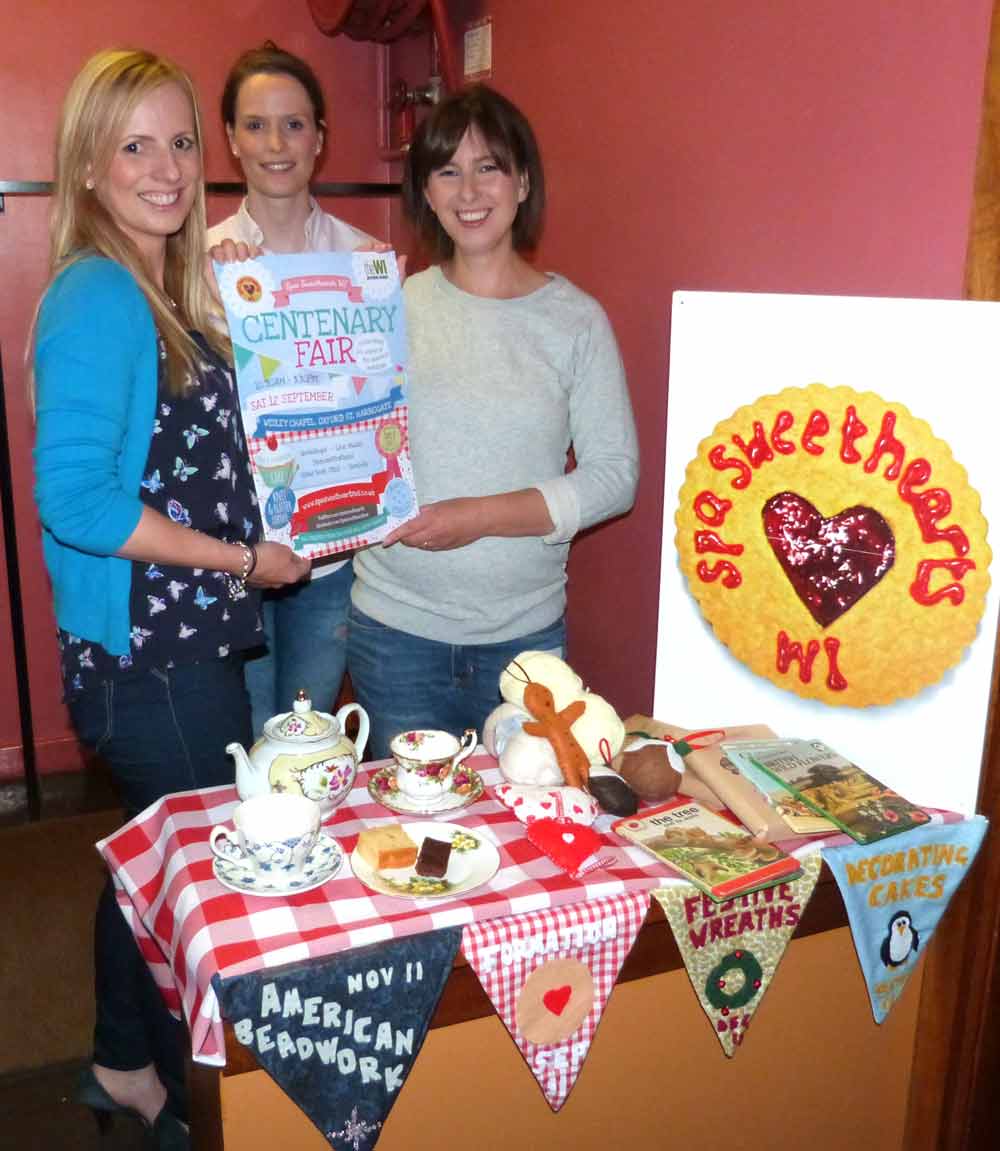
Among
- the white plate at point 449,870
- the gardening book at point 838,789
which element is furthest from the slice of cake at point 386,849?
the gardening book at point 838,789

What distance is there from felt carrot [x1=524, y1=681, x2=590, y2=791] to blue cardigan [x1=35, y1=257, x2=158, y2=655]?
0.51 m

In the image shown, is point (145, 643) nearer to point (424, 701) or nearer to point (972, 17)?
point (424, 701)

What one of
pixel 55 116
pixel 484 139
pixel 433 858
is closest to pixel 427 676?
pixel 433 858

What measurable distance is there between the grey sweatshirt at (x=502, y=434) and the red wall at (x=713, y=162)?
240 mm

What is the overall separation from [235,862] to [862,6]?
1.28 m

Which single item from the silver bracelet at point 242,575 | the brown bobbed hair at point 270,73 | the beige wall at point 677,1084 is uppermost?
the brown bobbed hair at point 270,73

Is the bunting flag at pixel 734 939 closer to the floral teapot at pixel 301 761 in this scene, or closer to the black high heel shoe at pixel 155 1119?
the floral teapot at pixel 301 761

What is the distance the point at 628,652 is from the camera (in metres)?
2.12

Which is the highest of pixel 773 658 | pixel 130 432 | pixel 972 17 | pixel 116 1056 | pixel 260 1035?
pixel 972 17

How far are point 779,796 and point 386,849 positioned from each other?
1.63 feet

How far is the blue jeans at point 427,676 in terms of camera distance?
1748 millimetres

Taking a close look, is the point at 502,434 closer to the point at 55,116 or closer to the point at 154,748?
the point at 154,748

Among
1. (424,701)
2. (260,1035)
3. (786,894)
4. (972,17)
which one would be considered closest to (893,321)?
(972,17)

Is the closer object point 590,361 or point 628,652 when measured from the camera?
point 590,361
